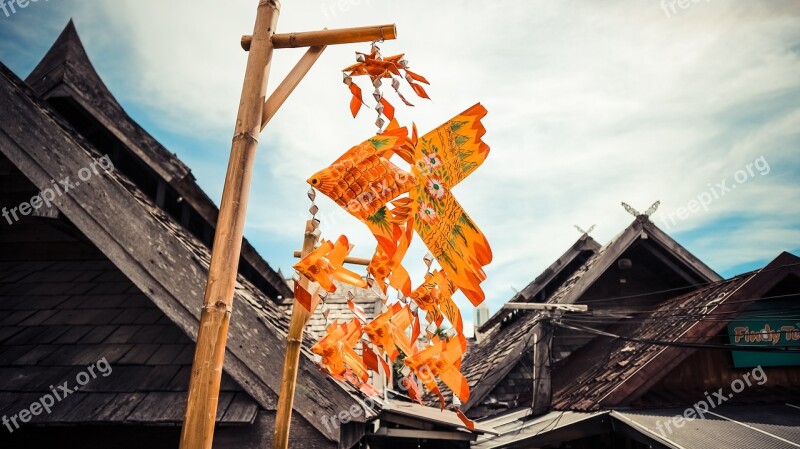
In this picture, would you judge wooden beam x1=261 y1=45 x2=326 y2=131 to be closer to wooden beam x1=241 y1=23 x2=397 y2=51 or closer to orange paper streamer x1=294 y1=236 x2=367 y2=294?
wooden beam x1=241 y1=23 x2=397 y2=51

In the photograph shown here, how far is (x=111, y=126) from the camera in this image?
523 cm

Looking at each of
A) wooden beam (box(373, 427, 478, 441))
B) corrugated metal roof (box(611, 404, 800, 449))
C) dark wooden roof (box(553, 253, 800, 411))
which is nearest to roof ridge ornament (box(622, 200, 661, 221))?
dark wooden roof (box(553, 253, 800, 411))

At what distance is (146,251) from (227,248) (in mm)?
1894

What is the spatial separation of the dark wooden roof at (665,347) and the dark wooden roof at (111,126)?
6.70 meters

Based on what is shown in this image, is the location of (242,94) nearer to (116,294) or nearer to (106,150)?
(116,294)

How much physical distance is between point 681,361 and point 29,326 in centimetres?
930

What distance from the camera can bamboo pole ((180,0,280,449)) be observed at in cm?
191

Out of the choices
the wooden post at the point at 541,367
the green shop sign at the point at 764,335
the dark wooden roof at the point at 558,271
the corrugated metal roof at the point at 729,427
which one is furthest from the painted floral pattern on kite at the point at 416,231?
the dark wooden roof at the point at 558,271

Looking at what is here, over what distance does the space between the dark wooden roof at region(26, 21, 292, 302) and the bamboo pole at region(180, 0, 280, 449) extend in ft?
11.2

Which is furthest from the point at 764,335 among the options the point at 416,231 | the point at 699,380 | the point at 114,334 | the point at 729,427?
the point at 114,334

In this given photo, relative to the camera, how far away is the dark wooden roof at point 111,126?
17.1ft

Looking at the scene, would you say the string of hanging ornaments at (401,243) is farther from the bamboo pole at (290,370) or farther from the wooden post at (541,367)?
the wooden post at (541,367)

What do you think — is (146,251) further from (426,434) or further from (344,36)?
(426,434)

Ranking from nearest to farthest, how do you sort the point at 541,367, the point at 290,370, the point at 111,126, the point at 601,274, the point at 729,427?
the point at 290,370 < the point at 111,126 < the point at 729,427 < the point at 541,367 < the point at 601,274
